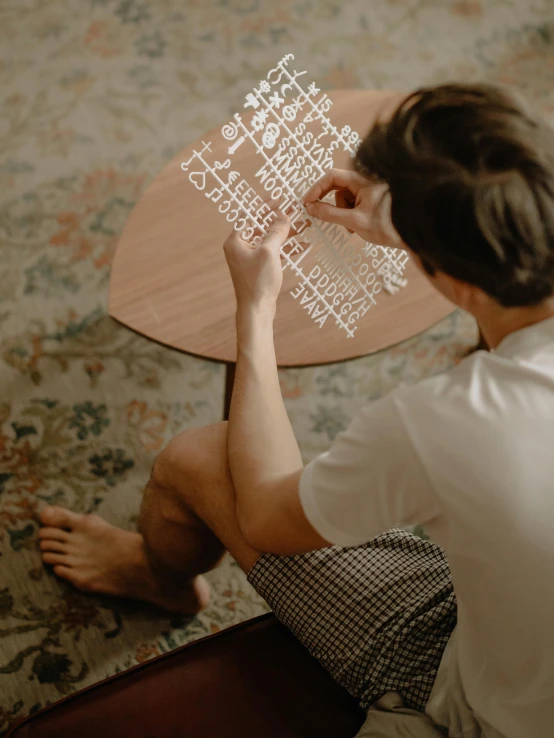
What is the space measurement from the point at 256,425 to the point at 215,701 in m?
0.36

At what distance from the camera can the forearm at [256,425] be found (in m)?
0.95

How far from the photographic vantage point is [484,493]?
0.66 meters

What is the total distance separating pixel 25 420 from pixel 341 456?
1042mm

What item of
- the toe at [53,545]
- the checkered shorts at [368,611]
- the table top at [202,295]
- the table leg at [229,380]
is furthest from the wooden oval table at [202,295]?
the toe at [53,545]

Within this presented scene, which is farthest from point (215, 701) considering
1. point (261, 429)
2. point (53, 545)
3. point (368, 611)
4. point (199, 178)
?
point (199, 178)

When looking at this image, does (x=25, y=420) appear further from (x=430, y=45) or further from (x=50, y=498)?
(x=430, y=45)

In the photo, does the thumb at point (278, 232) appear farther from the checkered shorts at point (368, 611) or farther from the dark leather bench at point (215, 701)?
the dark leather bench at point (215, 701)

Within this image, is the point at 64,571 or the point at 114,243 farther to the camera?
the point at 114,243

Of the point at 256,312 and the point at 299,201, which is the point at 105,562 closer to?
the point at 256,312

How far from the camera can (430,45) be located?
2219mm

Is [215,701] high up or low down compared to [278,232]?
down

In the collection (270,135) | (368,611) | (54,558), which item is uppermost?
(270,135)

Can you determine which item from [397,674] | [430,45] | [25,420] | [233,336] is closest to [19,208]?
[25,420]

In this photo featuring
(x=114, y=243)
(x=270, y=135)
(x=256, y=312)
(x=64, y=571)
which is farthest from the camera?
(x=114, y=243)
